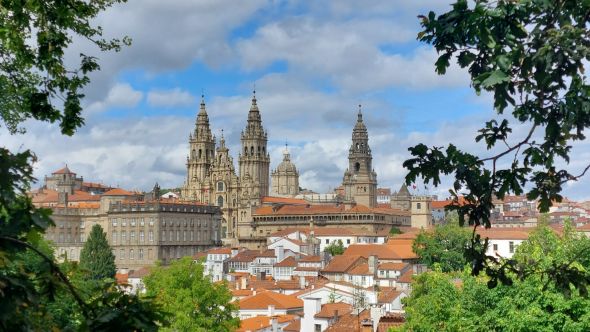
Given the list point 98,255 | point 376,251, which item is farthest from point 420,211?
point 98,255

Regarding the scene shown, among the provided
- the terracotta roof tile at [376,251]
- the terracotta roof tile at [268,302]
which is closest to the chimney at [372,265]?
the terracotta roof tile at [376,251]

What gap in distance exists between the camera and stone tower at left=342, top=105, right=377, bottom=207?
5763 inches

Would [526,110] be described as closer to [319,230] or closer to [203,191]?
[319,230]

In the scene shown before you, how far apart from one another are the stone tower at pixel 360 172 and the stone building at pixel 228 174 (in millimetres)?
15858

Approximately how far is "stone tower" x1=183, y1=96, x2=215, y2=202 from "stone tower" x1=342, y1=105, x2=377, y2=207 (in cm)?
2635

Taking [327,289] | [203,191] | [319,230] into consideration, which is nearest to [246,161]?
[203,191]

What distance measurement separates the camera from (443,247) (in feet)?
245

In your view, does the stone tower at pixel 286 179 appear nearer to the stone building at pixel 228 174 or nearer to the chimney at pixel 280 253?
the stone building at pixel 228 174

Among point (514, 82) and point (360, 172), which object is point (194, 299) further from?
point (360, 172)

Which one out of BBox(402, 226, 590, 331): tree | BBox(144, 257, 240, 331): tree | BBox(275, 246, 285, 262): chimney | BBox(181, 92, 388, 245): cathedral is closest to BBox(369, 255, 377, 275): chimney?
BBox(275, 246, 285, 262): chimney

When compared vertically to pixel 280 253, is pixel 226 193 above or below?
above

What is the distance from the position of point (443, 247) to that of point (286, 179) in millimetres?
111623

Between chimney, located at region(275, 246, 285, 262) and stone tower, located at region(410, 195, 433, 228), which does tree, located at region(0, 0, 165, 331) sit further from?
stone tower, located at region(410, 195, 433, 228)

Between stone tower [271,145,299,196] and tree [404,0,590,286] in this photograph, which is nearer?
tree [404,0,590,286]
